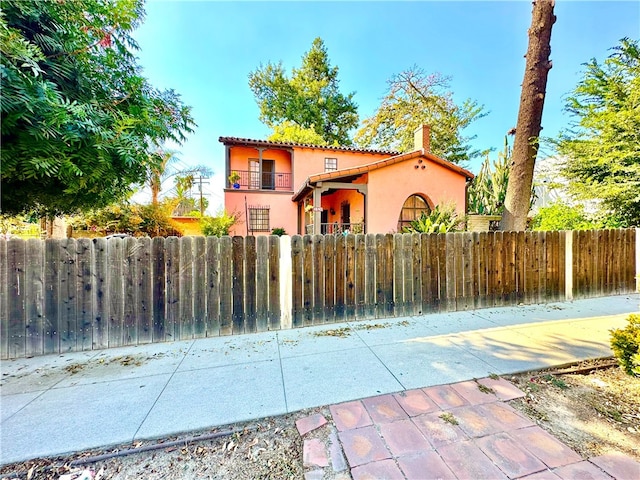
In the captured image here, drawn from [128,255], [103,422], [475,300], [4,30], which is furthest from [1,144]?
[475,300]

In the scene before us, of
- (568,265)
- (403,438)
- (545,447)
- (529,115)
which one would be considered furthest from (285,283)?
(529,115)

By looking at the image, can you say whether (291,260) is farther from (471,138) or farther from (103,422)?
(471,138)

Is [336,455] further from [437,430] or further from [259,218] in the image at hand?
[259,218]

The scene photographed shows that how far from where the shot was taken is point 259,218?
14.6 metres

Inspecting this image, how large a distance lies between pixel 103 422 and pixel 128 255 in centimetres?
222

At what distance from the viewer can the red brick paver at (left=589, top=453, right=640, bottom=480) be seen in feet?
5.12

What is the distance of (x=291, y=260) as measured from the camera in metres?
4.25

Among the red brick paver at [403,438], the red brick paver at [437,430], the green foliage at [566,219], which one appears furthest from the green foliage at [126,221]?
the green foliage at [566,219]

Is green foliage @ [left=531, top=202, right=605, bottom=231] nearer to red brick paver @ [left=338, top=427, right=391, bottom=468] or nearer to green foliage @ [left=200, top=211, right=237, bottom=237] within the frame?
red brick paver @ [left=338, top=427, right=391, bottom=468]

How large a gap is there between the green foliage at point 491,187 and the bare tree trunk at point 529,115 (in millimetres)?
7384

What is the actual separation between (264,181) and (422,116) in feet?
43.9

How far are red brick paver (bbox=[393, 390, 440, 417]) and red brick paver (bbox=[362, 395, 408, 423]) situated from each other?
0.05 metres

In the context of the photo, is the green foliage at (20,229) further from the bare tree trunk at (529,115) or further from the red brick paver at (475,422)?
the bare tree trunk at (529,115)

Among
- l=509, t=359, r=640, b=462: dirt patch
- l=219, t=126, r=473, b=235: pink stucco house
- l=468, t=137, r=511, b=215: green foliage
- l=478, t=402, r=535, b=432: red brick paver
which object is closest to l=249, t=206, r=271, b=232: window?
l=219, t=126, r=473, b=235: pink stucco house
